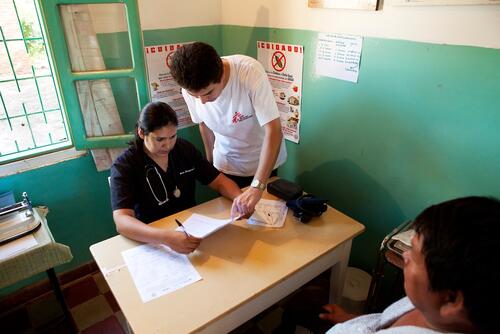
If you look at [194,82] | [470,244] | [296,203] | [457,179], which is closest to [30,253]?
[194,82]

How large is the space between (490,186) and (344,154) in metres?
0.69

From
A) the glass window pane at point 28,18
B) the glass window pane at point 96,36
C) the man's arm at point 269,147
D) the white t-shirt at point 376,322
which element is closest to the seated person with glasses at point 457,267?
the white t-shirt at point 376,322

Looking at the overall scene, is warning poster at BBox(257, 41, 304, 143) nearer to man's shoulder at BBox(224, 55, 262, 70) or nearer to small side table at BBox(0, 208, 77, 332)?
man's shoulder at BBox(224, 55, 262, 70)

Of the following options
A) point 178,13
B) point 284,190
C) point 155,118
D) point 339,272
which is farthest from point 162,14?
point 339,272

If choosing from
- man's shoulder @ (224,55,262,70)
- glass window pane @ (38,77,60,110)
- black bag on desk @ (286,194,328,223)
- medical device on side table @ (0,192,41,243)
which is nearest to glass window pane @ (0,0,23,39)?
glass window pane @ (38,77,60,110)

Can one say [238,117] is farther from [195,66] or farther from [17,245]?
[17,245]

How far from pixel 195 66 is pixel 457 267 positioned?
1028 mm

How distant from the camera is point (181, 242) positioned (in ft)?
4.00

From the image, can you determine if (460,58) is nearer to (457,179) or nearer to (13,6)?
(457,179)

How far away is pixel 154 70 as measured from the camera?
210 centimetres

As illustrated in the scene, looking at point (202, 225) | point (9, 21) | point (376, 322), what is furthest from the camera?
point (9, 21)

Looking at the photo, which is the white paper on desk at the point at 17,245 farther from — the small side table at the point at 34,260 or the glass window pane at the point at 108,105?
the glass window pane at the point at 108,105

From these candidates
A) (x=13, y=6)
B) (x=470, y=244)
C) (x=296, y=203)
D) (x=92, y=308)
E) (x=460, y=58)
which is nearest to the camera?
(x=470, y=244)

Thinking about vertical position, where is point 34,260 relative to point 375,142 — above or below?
below
